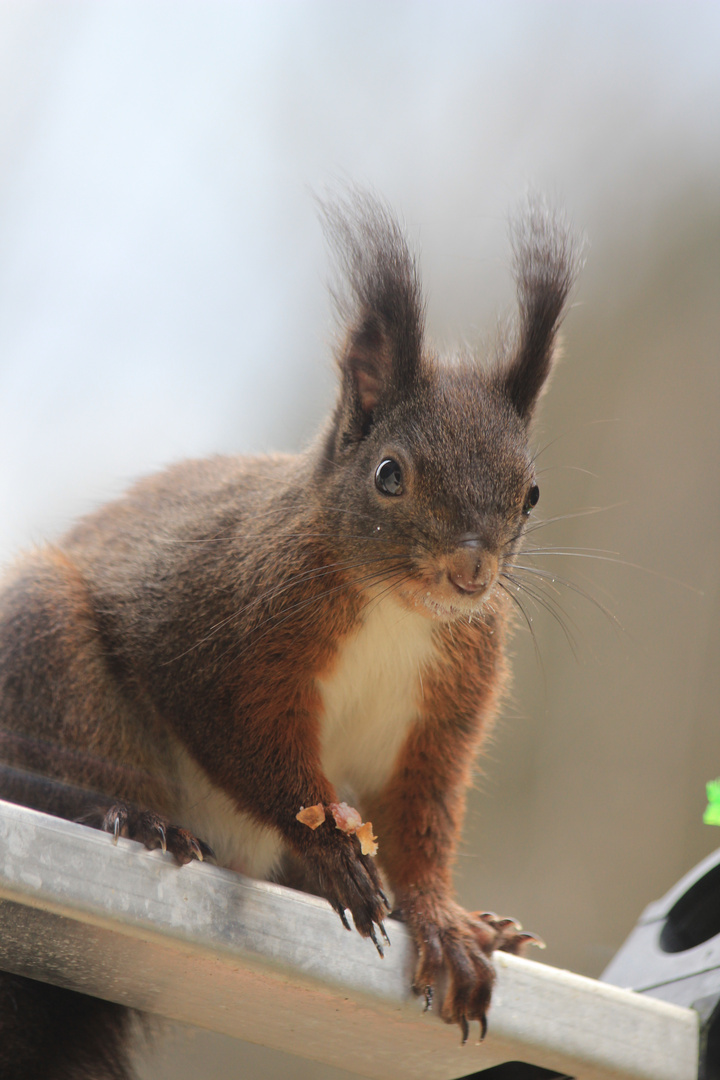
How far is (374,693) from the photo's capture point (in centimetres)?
139

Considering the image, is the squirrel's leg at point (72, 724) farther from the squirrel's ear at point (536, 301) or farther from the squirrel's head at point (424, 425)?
the squirrel's ear at point (536, 301)

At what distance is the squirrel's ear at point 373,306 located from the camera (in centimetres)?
133

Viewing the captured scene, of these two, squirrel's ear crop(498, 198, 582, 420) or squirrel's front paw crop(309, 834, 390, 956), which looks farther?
squirrel's ear crop(498, 198, 582, 420)

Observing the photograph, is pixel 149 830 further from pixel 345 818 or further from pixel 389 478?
pixel 389 478

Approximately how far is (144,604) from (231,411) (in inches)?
33.1

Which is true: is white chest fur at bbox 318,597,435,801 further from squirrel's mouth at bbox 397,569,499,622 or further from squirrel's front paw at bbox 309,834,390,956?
squirrel's front paw at bbox 309,834,390,956

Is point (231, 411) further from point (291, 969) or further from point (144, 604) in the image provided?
point (291, 969)

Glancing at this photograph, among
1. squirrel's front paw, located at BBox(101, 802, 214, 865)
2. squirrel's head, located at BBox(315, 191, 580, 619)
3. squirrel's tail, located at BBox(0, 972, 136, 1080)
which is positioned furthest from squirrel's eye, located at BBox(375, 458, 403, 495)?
squirrel's tail, located at BBox(0, 972, 136, 1080)

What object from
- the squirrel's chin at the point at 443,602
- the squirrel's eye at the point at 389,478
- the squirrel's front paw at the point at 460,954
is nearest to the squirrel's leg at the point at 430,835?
the squirrel's front paw at the point at 460,954

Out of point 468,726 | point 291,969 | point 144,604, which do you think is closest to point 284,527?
point 144,604

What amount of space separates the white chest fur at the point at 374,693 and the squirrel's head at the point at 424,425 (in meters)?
0.09

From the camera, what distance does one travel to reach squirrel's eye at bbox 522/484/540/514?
4.19 feet

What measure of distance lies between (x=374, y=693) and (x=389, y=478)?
1.04ft

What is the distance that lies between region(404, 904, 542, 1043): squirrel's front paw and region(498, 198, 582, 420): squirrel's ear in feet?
2.18
